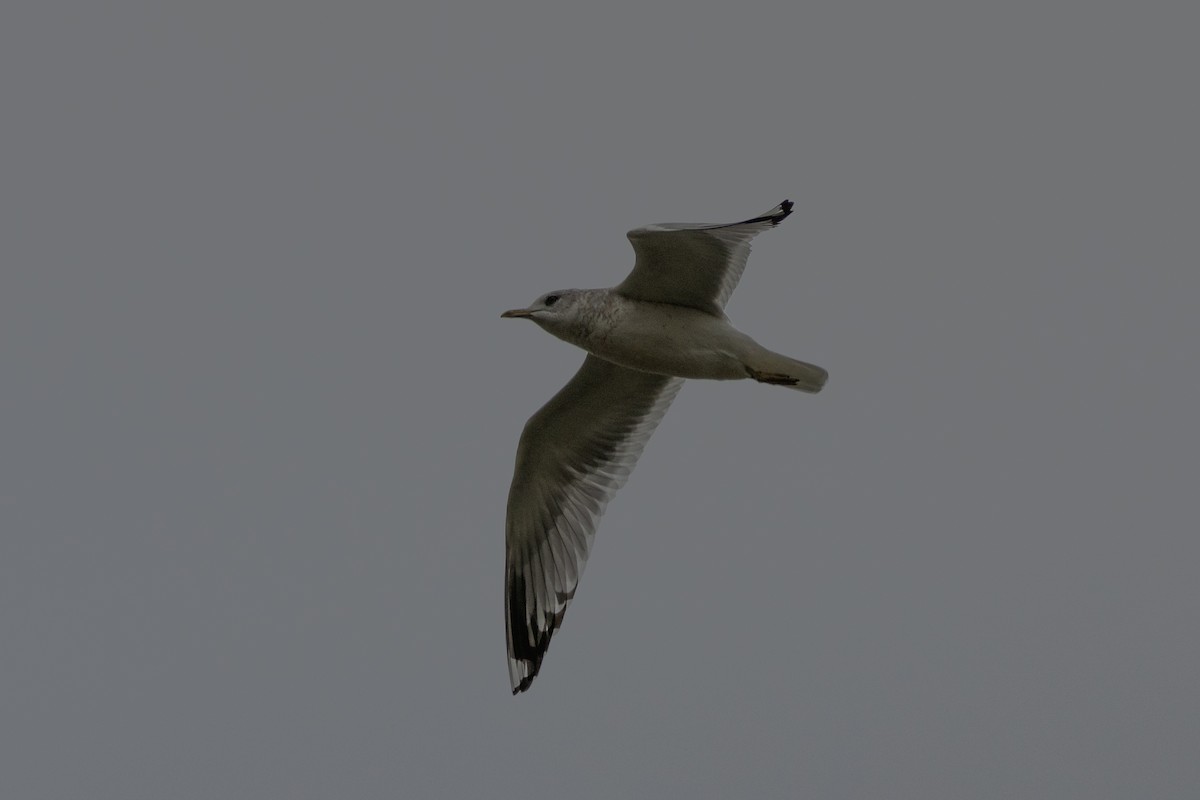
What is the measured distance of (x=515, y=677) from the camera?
1015 centimetres

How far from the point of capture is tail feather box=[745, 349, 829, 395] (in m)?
8.71

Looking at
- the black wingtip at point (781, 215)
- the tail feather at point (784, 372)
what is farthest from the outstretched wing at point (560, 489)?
the black wingtip at point (781, 215)

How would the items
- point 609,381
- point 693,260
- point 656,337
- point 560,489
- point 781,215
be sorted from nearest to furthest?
point 781,215
point 693,260
point 656,337
point 609,381
point 560,489

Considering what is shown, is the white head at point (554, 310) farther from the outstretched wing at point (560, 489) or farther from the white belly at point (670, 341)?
the outstretched wing at point (560, 489)

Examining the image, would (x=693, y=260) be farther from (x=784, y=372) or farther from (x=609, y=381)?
(x=609, y=381)

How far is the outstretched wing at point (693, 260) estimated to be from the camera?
26.7 ft

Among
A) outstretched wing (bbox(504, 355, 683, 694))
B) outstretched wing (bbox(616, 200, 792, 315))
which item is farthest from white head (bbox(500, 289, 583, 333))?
outstretched wing (bbox(504, 355, 683, 694))

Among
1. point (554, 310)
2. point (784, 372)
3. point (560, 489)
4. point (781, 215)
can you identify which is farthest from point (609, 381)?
point (781, 215)

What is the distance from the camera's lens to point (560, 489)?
10031mm

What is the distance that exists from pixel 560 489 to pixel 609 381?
2.82ft

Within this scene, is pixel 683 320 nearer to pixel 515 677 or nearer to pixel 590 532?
pixel 590 532

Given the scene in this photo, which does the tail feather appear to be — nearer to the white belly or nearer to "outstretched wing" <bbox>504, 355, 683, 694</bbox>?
the white belly

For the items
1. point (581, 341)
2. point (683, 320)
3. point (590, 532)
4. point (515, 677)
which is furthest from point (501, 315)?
point (515, 677)

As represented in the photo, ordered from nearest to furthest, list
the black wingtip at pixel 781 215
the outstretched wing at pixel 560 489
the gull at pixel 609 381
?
Answer: the black wingtip at pixel 781 215 → the gull at pixel 609 381 → the outstretched wing at pixel 560 489
